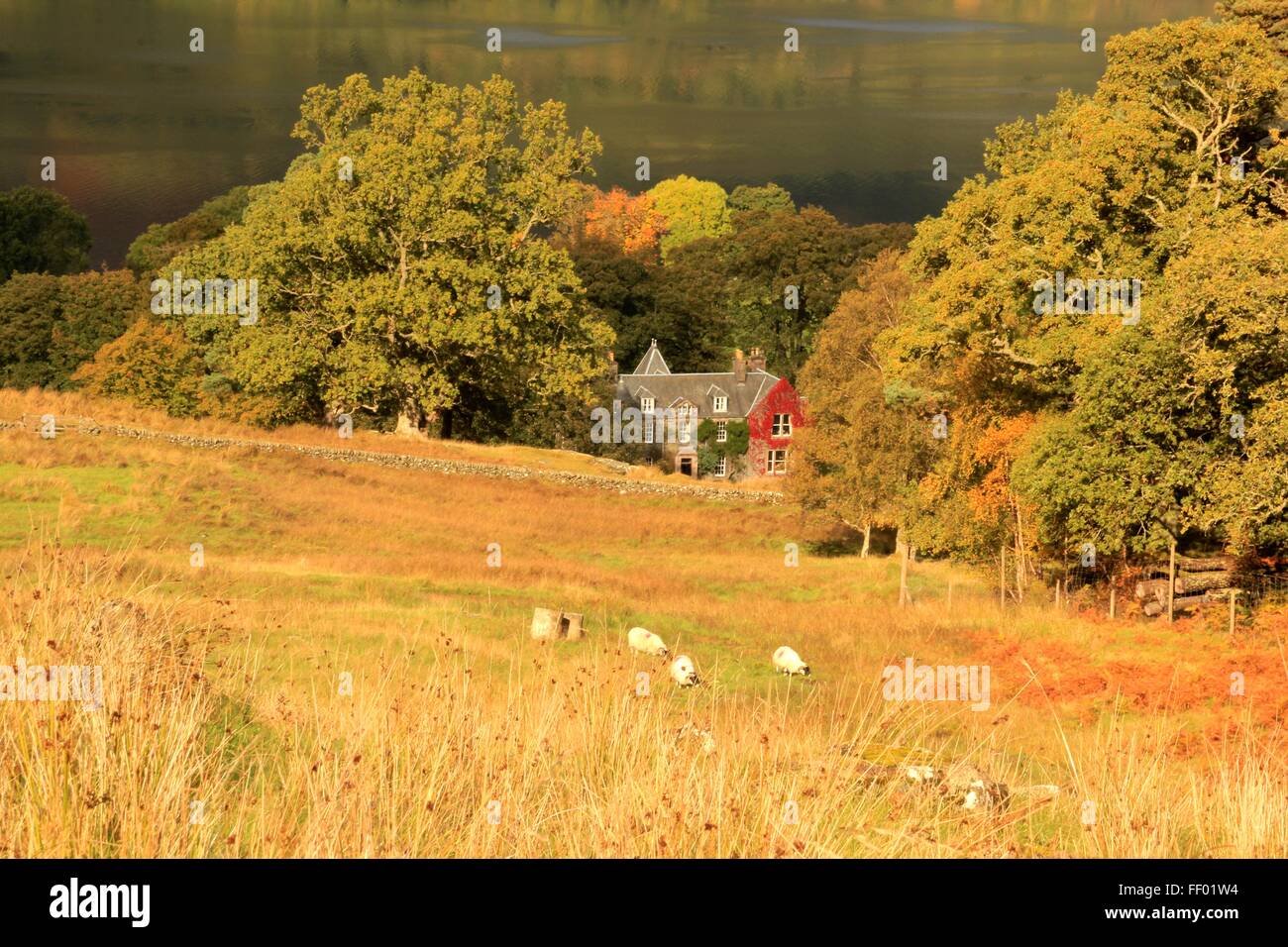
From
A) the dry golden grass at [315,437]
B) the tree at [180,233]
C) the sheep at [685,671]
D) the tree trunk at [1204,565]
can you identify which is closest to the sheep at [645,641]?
the sheep at [685,671]

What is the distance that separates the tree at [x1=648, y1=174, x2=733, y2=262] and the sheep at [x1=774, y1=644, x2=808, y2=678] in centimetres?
12503

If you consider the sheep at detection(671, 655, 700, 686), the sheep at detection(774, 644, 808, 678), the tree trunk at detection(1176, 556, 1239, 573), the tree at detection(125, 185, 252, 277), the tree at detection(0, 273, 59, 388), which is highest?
the tree at detection(125, 185, 252, 277)

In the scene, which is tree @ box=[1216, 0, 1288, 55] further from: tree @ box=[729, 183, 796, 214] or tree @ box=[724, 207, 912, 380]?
tree @ box=[729, 183, 796, 214]

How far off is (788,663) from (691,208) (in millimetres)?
129908

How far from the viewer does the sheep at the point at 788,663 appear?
24170mm

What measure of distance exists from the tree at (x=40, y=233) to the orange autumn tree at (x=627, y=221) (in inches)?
1883

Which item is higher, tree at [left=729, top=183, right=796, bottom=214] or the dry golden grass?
tree at [left=729, top=183, right=796, bottom=214]

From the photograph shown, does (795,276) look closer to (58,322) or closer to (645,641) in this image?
(58,322)

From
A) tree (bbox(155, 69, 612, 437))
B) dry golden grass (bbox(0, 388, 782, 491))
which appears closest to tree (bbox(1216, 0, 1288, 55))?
tree (bbox(155, 69, 612, 437))

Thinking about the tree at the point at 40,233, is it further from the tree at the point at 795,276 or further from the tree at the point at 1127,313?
the tree at the point at 1127,313

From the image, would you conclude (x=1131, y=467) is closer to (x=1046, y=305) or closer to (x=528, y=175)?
(x=1046, y=305)

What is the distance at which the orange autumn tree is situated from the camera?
464ft

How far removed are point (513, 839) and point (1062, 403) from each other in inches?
1297

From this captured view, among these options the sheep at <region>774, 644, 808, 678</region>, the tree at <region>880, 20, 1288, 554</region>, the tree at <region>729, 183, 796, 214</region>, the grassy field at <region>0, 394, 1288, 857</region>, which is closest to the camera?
the grassy field at <region>0, 394, 1288, 857</region>
